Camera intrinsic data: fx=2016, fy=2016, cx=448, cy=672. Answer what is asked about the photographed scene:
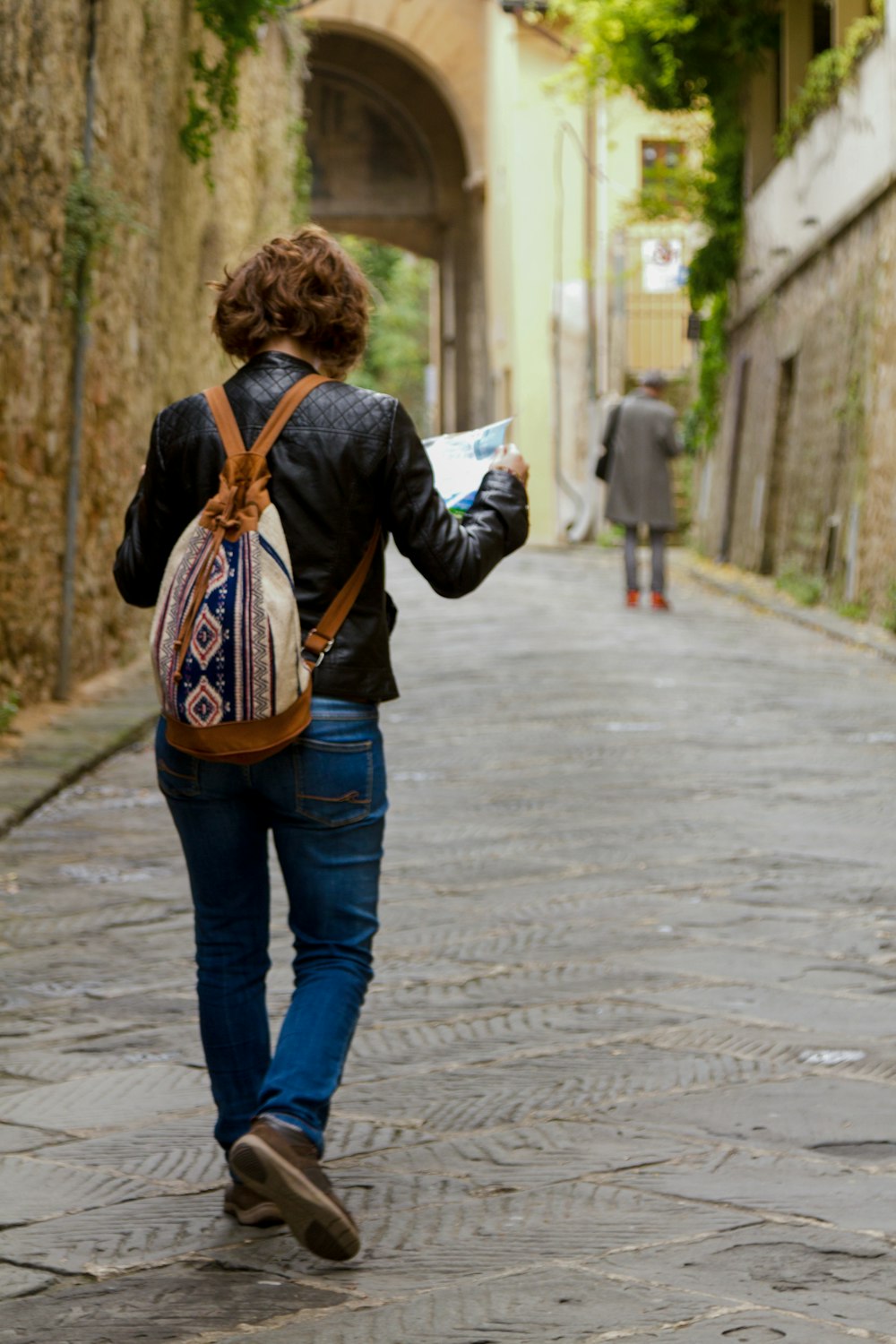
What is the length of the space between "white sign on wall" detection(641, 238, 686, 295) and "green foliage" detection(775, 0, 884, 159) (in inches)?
260

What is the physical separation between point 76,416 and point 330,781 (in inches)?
269

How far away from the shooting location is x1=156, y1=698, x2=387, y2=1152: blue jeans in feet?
9.45

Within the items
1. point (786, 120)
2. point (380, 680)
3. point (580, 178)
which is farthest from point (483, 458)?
point (580, 178)

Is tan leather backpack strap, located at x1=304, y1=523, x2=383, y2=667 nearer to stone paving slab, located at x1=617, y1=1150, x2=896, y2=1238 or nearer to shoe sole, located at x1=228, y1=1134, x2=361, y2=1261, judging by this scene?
shoe sole, located at x1=228, y1=1134, x2=361, y2=1261

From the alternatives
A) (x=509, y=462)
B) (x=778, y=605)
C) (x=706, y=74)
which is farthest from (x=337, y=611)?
(x=706, y=74)

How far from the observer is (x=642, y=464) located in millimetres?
15344

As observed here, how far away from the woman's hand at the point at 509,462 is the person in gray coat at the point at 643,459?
1194 cm

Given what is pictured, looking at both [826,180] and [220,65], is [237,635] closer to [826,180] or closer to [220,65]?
[220,65]

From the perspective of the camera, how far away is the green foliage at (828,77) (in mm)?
14148

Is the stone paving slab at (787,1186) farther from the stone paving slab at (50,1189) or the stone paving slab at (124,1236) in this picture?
the stone paving slab at (50,1189)

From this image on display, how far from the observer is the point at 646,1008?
13.8ft

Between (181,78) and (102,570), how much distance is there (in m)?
3.72

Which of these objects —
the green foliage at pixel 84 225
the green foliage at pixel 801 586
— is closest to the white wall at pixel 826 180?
the green foliage at pixel 801 586

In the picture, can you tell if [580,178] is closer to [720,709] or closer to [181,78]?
[181,78]
